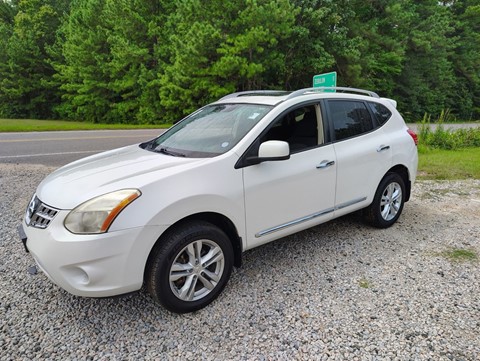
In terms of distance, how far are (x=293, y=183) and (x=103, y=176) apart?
161 cm

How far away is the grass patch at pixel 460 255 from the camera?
3.41 m

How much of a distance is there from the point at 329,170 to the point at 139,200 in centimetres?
190

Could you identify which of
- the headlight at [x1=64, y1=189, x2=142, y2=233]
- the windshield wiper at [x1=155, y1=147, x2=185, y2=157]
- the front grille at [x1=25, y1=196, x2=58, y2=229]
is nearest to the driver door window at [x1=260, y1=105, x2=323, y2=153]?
the windshield wiper at [x1=155, y1=147, x2=185, y2=157]

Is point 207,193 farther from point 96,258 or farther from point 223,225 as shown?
point 96,258

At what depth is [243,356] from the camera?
2.15 m

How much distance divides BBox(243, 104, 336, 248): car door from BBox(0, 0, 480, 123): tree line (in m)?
17.4

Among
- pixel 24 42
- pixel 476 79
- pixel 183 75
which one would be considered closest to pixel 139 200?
pixel 183 75

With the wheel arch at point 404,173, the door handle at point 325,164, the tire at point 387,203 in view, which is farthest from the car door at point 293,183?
the wheel arch at point 404,173

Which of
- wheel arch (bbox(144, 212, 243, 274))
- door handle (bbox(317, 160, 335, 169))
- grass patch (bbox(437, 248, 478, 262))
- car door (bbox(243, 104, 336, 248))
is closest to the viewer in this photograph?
wheel arch (bbox(144, 212, 243, 274))

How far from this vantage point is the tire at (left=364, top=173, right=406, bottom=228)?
3932 mm

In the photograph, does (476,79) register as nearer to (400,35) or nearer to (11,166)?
(400,35)

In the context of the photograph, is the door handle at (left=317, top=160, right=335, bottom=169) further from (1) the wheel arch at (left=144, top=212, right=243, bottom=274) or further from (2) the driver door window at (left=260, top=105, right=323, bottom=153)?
(1) the wheel arch at (left=144, top=212, right=243, bottom=274)

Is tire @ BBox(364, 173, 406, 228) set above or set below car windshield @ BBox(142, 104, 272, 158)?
below

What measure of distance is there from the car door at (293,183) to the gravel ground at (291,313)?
1.57 ft
